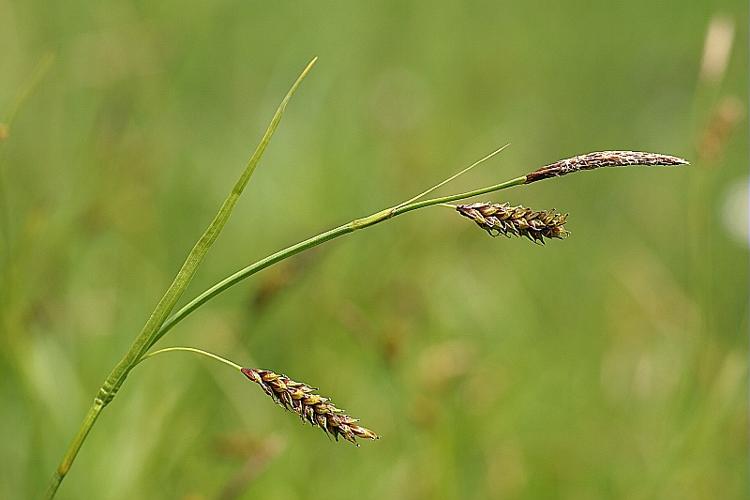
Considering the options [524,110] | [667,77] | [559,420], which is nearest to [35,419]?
[559,420]

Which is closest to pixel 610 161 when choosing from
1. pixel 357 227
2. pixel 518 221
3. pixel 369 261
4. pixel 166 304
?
pixel 518 221

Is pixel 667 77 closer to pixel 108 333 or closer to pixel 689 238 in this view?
pixel 689 238

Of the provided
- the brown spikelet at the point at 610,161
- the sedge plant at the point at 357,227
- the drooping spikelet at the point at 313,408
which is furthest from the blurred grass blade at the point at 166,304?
the brown spikelet at the point at 610,161

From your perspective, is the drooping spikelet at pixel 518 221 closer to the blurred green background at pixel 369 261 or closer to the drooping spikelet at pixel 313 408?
the drooping spikelet at pixel 313 408

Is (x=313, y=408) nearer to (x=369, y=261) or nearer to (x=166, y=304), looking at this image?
(x=166, y=304)

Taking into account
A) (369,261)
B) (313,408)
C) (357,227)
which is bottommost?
(313,408)
